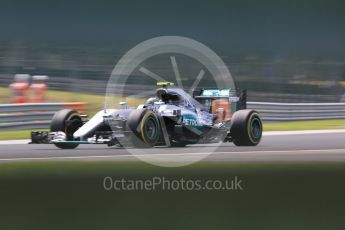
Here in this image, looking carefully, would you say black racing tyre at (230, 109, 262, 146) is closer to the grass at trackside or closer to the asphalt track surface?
the asphalt track surface

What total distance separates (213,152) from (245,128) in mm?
865

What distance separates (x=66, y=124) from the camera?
38.9 feet

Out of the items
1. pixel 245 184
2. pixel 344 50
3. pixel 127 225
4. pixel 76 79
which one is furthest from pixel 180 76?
pixel 127 225

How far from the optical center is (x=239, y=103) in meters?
12.6

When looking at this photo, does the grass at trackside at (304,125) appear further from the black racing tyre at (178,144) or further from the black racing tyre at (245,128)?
the black racing tyre at (178,144)

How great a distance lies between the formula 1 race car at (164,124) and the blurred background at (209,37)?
283 inches

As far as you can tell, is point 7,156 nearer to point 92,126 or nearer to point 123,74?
point 92,126

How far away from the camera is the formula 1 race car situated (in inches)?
440

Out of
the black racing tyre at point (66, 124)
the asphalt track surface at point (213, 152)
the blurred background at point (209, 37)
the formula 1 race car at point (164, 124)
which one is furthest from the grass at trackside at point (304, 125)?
the black racing tyre at point (66, 124)

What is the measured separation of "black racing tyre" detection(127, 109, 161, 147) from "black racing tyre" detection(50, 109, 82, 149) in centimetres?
133

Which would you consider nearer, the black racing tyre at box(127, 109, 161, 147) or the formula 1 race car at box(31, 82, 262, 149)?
the black racing tyre at box(127, 109, 161, 147)

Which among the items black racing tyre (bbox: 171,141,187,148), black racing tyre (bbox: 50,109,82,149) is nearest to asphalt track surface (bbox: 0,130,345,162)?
black racing tyre (bbox: 171,141,187,148)

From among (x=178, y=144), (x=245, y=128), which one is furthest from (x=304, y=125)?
(x=178, y=144)

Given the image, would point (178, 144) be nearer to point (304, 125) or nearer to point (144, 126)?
point (144, 126)
